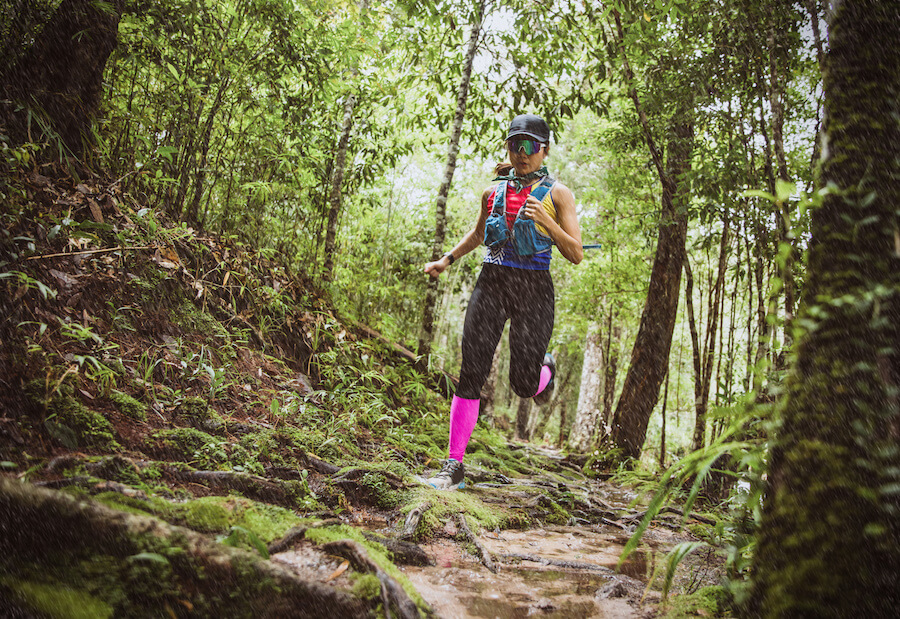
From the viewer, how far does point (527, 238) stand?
3.89 metres

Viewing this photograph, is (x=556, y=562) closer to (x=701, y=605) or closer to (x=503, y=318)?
(x=701, y=605)

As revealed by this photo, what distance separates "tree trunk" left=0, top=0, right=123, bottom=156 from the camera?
11.1ft

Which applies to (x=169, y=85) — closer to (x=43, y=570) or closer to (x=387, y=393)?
(x=387, y=393)

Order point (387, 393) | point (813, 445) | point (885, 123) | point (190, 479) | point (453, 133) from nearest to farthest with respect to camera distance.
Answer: point (813, 445), point (885, 123), point (190, 479), point (387, 393), point (453, 133)

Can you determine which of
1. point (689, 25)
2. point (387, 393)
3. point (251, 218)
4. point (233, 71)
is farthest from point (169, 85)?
point (689, 25)

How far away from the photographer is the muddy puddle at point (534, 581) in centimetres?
189

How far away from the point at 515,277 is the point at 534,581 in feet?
7.65

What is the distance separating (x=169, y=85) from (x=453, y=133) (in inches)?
131

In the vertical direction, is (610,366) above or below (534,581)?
above

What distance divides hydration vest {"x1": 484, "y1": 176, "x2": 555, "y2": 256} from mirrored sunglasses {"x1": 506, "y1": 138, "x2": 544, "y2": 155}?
241 mm

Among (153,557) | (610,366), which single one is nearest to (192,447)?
(153,557)

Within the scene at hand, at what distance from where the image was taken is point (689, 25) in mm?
5004

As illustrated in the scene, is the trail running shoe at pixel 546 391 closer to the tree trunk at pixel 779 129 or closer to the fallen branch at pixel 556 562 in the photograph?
the tree trunk at pixel 779 129

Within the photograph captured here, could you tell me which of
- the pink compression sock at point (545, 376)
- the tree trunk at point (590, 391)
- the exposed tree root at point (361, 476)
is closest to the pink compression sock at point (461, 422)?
the exposed tree root at point (361, 476)
